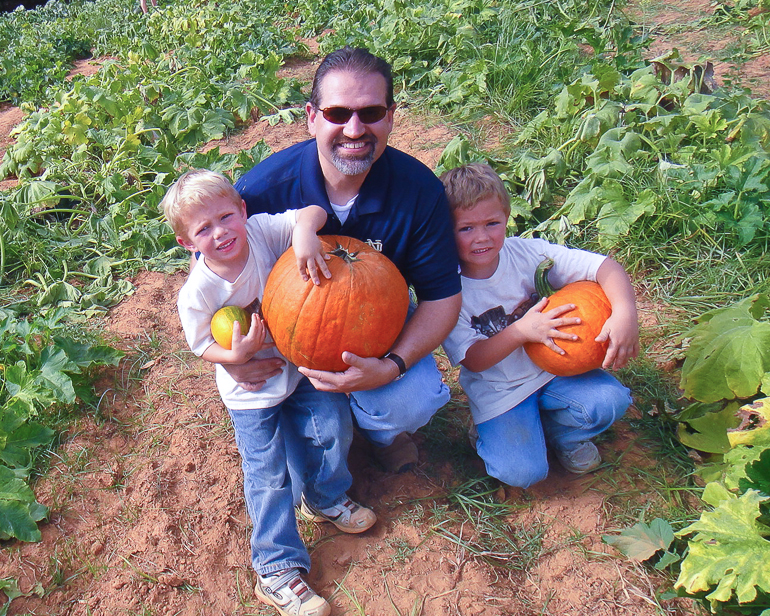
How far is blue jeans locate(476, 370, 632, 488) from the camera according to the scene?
94.0 inches

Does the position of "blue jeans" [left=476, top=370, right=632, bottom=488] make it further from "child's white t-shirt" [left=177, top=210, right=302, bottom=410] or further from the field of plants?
"child's white t-shirt" [left=177, top=210, right=302, bottom=410]

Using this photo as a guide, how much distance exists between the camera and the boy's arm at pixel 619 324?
2.21m

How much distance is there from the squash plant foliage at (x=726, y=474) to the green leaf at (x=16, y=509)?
79.5 inches

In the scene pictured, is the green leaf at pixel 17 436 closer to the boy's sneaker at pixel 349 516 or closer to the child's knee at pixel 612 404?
the boy's sneaker at pixel 349 516

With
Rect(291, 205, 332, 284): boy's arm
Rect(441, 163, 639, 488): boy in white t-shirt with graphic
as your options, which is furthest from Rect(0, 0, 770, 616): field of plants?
Rect(291, 205, 332, 284): boy's arm

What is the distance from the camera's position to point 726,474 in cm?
218

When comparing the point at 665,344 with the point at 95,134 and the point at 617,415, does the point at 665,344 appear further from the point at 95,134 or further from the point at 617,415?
the point at 95,134

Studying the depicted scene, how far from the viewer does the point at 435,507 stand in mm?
2541

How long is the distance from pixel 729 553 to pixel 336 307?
1.35m

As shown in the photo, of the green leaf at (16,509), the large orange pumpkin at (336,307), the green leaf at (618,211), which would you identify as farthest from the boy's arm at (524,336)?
the green leaf at (16,509)

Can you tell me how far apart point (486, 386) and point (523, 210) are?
1.60 m

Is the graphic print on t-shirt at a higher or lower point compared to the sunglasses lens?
lower

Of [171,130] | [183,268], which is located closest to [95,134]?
[171,130]

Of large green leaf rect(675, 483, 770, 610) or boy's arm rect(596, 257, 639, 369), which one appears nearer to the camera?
large green leaf rect(675, 483, 770, 610)
